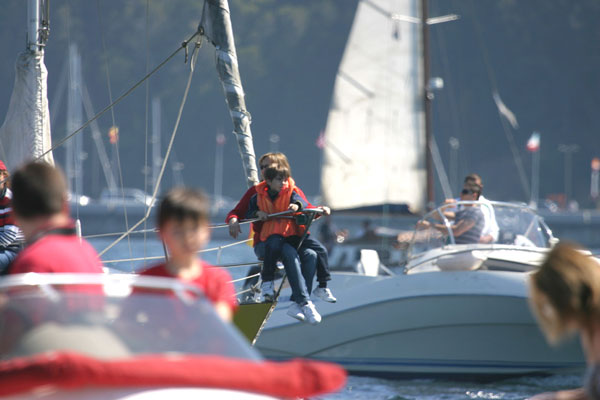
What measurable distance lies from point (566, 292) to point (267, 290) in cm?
592

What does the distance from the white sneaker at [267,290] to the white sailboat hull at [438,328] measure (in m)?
2.36

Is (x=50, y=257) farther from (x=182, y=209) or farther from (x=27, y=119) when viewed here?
(x=27, y=119)

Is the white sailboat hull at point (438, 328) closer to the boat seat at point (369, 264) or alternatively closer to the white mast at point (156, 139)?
the boat seat at point (369, 264)

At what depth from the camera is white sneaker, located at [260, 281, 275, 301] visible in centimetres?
855

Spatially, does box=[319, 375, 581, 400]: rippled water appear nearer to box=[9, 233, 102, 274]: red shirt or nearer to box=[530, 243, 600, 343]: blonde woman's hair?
box=[9, 233, 102, 274]: red shirt

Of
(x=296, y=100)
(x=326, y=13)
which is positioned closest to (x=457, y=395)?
(x=296, y=100)

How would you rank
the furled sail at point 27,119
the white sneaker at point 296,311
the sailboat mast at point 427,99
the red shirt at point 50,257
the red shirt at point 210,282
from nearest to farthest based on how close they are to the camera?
the red shirt at point 50,257
the red shirt at point 210,282
the white sneaker at point 296,311
the furled sail at point 27,119
the sailboat mast at point 427,99

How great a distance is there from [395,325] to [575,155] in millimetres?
71391

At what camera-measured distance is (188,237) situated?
3475 mm

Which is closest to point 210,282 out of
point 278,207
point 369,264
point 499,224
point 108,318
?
point 108,318

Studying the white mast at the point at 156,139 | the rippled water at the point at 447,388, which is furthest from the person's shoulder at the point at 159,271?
the white mast at the point at 156,139

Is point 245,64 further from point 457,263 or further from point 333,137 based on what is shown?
point 457,263

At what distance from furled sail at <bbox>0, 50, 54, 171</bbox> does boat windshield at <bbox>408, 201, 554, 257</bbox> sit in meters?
4.45

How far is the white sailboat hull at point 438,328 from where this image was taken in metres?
10.4
